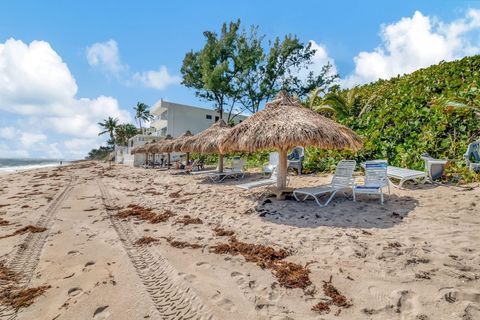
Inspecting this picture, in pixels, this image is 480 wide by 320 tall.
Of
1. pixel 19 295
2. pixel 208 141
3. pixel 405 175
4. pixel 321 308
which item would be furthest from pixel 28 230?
pixel 405 175

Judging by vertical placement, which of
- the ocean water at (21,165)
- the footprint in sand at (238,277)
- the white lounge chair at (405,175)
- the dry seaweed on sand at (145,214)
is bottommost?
the footprint in sand at (238,277)

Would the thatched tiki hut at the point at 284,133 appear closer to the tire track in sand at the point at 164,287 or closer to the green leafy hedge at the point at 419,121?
the green leafy hedge at the point at 419,121

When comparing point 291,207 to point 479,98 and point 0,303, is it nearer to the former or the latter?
point 0,303

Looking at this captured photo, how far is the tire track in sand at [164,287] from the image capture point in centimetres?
241

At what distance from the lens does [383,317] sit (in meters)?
2.27

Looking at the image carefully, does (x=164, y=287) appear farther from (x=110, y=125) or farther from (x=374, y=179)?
(x=110, y=125)

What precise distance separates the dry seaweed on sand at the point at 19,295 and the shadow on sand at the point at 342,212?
3.78 m

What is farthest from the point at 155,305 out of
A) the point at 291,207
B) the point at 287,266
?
the point at 291,207

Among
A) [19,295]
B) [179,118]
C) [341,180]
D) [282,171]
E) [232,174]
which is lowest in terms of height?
[19,295]

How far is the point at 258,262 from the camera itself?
3393 mm

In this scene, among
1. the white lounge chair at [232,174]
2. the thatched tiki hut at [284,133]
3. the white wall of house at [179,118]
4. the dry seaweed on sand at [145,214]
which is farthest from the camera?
the white wall of house at [179,118]

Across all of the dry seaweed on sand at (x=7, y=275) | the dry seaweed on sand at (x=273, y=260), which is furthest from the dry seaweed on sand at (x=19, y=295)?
the dry seaweed on sand at (x=273, y=260)

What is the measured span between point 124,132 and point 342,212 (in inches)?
2127

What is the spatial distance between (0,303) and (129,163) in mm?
29878
